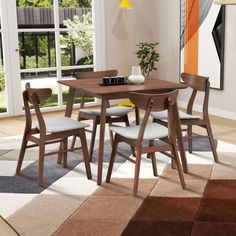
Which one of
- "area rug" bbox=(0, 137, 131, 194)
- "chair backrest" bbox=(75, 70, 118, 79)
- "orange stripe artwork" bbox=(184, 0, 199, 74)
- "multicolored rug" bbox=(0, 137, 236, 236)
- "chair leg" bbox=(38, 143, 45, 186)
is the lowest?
"multicolored rug" bbox=(0, 137, 236, 236)

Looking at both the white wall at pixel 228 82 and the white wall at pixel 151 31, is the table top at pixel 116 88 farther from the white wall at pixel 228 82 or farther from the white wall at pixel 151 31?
the white wall at pixel 151 31

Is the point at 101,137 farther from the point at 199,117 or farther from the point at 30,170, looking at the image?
the point at 199,117

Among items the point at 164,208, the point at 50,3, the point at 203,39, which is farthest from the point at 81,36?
the point at 164,208

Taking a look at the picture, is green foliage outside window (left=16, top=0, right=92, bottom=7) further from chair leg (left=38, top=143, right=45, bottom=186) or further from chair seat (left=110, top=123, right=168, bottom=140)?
chair seat (left=110, top=123, right=168, bottom=140)

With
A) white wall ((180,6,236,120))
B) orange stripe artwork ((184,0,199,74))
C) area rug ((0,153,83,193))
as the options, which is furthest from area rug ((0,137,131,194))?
orange stripe artwork ((184,0,199,74))

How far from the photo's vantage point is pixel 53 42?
6.55 metres

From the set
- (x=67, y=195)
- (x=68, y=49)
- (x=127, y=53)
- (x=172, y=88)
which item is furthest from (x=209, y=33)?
(x=67, y=195)

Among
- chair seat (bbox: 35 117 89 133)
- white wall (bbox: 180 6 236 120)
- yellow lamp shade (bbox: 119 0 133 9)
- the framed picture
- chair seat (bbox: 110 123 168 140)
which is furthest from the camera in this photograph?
yellow lamp shade (bbox: 119 0 133 9)

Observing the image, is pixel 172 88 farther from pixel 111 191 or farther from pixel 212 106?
pixel 212 106

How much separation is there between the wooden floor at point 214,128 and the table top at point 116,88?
146 centimetres

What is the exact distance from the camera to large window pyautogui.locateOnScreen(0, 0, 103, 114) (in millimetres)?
6309

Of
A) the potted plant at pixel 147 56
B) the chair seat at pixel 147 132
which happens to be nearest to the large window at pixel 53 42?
the potted plant at pixel 147 56

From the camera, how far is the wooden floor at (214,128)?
203 inches

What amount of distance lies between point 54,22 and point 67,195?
12.2 feet
